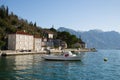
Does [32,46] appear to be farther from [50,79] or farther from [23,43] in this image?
[50,79]

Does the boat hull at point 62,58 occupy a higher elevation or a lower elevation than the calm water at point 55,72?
higher

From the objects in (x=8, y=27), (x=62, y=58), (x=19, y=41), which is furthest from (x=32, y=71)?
(x=8, y=27)

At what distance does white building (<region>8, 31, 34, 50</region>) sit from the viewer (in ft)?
399

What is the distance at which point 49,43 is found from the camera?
17700 cm

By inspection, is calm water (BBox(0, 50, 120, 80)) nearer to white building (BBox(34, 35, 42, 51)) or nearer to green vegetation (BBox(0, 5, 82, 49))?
green vegetation (BBox(0, 5, 82, 49))

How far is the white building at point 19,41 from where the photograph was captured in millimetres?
121481

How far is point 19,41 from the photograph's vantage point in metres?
124

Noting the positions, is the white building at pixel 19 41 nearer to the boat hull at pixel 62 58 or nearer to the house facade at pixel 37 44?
the house facade at pixel 37 44

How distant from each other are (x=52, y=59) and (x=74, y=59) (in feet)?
23.0

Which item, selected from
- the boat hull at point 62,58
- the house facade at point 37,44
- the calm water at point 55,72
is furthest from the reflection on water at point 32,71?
the house facade at point 37,44

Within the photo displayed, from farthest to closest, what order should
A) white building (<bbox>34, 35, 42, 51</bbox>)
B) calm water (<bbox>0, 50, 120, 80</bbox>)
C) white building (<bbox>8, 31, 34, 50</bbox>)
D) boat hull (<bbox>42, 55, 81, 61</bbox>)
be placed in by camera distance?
white building (<bbox>34, 35, 42, 51</bbox>) < white building (<bbox>8, 31, 34, 50</bbox>) < boat hull (<bbox>42, 55, 81, 61</bbox>) < calm water (<bbox>0, 50, 120, 80</bbox>)

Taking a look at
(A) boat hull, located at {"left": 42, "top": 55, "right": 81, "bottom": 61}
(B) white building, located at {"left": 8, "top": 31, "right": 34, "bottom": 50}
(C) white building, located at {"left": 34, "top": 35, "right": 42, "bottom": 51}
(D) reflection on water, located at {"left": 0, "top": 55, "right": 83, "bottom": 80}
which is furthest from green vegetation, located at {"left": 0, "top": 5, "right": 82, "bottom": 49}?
(D) reflection on water, located at {"left": 0, "top": 55, "right": 83, "bottom": 80}

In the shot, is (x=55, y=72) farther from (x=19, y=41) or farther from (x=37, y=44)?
(x=37, y=44)

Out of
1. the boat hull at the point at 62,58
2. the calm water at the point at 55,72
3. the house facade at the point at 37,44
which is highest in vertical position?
the house facade at the point at 37,44
